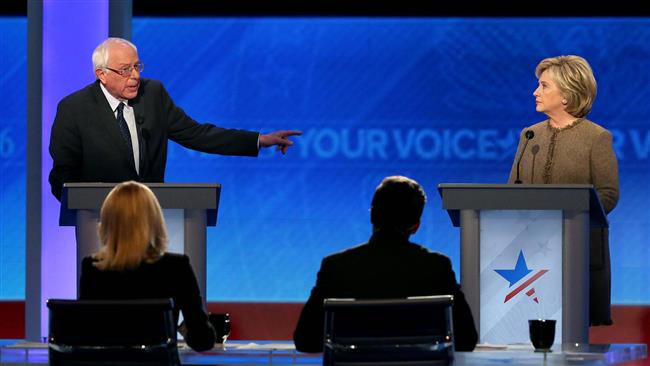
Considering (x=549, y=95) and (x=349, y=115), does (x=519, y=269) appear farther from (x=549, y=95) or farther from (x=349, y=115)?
(x=349, y=115)

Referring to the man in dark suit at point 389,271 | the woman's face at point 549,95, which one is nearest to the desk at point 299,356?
the man in dark suit at point 389,271

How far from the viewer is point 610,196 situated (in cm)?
391

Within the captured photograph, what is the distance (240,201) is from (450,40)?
1591 mm

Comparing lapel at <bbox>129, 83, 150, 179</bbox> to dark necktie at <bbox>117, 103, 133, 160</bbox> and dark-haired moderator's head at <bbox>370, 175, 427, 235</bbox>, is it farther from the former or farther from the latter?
dark-haired moderator's head at <bbox>370, 175, 427, 235</bbox>

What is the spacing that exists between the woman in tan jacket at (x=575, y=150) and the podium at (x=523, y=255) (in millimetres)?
354

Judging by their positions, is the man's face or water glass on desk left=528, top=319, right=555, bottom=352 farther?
the man's face

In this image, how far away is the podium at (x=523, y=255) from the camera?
3.52 metres

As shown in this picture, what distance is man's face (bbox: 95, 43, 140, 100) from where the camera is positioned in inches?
161

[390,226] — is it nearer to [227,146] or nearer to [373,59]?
[227,146]

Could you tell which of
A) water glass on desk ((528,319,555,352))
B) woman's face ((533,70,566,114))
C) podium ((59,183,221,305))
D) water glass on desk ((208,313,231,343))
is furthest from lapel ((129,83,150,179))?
water glass on desk ((528,319,555,352))

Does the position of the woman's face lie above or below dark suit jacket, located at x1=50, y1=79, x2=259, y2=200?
above

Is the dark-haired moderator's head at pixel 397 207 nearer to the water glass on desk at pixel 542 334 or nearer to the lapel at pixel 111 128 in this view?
the water glass on desk at pixel 542 334

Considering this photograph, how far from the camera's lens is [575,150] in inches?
157

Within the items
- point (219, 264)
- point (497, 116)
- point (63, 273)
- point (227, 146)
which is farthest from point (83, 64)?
point (497, 116)
